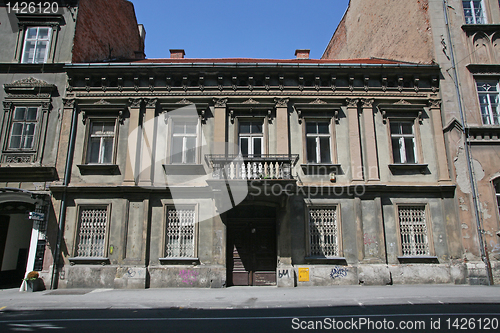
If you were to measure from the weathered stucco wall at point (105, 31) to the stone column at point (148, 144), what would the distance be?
155 inches

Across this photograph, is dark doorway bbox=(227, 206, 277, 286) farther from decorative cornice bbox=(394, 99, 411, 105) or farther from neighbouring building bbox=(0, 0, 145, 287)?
decorative cornice bbox=(394, 99, 411, 105)

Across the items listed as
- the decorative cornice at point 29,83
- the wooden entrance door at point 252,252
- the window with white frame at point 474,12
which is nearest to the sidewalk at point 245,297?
the wooden entrance door at point 252,252

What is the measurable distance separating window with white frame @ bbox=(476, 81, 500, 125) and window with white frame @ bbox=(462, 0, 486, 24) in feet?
8.99

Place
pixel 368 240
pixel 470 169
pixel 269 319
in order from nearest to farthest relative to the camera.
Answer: pixel 269 319
pixel 368 240
pixel 470 169

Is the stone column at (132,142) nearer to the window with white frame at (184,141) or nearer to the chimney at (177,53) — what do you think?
the window with white frame at (184,141)

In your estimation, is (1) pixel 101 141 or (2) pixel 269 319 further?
(1) pixel 101 141

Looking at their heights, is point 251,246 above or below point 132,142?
below

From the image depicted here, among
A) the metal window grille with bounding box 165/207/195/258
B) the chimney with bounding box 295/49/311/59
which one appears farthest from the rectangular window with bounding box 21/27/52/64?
the chimney with bounding box 295/49/311/59

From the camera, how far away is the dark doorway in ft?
36.9

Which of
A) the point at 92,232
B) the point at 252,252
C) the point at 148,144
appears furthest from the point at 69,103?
the point at 252,252

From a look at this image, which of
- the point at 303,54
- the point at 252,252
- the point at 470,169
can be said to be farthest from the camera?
the point at 303,54

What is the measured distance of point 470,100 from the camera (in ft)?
40.3

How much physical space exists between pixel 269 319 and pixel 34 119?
1146cm

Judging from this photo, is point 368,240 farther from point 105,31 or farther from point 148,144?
point 105,31
